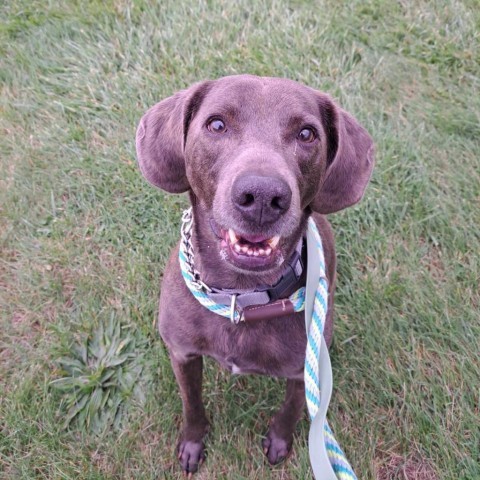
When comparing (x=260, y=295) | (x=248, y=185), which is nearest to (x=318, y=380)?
(x=260, y=295)

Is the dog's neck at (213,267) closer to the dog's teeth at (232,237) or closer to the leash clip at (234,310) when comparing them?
the leash clip at (234,310)

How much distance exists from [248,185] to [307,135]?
0.53 m

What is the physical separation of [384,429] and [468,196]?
1832mm

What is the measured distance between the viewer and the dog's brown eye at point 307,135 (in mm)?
2168

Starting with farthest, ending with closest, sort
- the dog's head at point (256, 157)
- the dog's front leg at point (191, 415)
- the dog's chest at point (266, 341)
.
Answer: the dog's front leg at point (191, 415) < the dog's chest at point (266, 341) < the dog's head at point (256, 157)

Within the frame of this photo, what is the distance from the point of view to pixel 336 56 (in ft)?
15.0

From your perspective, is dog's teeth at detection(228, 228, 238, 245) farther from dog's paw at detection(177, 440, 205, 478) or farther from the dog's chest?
dog's paw at detection(177, 440, 205, 478)

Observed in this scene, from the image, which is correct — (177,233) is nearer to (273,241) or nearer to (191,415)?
(191,415)

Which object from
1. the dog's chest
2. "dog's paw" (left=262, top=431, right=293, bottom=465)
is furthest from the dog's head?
"dog's paw" (left=262, top=431, right=293, bottom=465)

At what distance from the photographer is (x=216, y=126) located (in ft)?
7.02

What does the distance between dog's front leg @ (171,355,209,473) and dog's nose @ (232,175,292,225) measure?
1.10m

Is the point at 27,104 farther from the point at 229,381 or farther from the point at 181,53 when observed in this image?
the point at 229,381

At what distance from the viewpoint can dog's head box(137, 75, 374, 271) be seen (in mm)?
1868

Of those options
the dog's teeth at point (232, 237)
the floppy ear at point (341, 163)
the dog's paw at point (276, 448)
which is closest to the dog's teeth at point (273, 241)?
the dog's teeth at point (232, 237)
